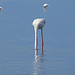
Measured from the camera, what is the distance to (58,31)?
2069cm

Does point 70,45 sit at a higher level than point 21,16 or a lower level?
lower

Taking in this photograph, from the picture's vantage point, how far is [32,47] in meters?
16.6

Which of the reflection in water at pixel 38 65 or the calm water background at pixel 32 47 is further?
the calm water background at pixel 32 47

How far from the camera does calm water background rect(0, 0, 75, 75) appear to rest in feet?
42.5

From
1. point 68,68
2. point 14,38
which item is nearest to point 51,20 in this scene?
point 14,38

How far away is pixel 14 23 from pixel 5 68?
1097 cm

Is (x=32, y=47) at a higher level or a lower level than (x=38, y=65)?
higher

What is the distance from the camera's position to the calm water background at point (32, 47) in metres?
13.0

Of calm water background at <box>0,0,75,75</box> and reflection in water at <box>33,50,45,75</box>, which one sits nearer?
reflection in water at <box>33,50,45,75</box>

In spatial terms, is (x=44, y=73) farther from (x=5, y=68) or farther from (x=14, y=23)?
(x=14, y=23)

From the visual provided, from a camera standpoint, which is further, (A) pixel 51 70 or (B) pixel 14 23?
(B) pixel 14 23

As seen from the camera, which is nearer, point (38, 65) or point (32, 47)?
point (38, 65)

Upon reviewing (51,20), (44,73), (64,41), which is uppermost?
(51,20)

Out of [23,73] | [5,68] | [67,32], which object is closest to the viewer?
[23,73]
